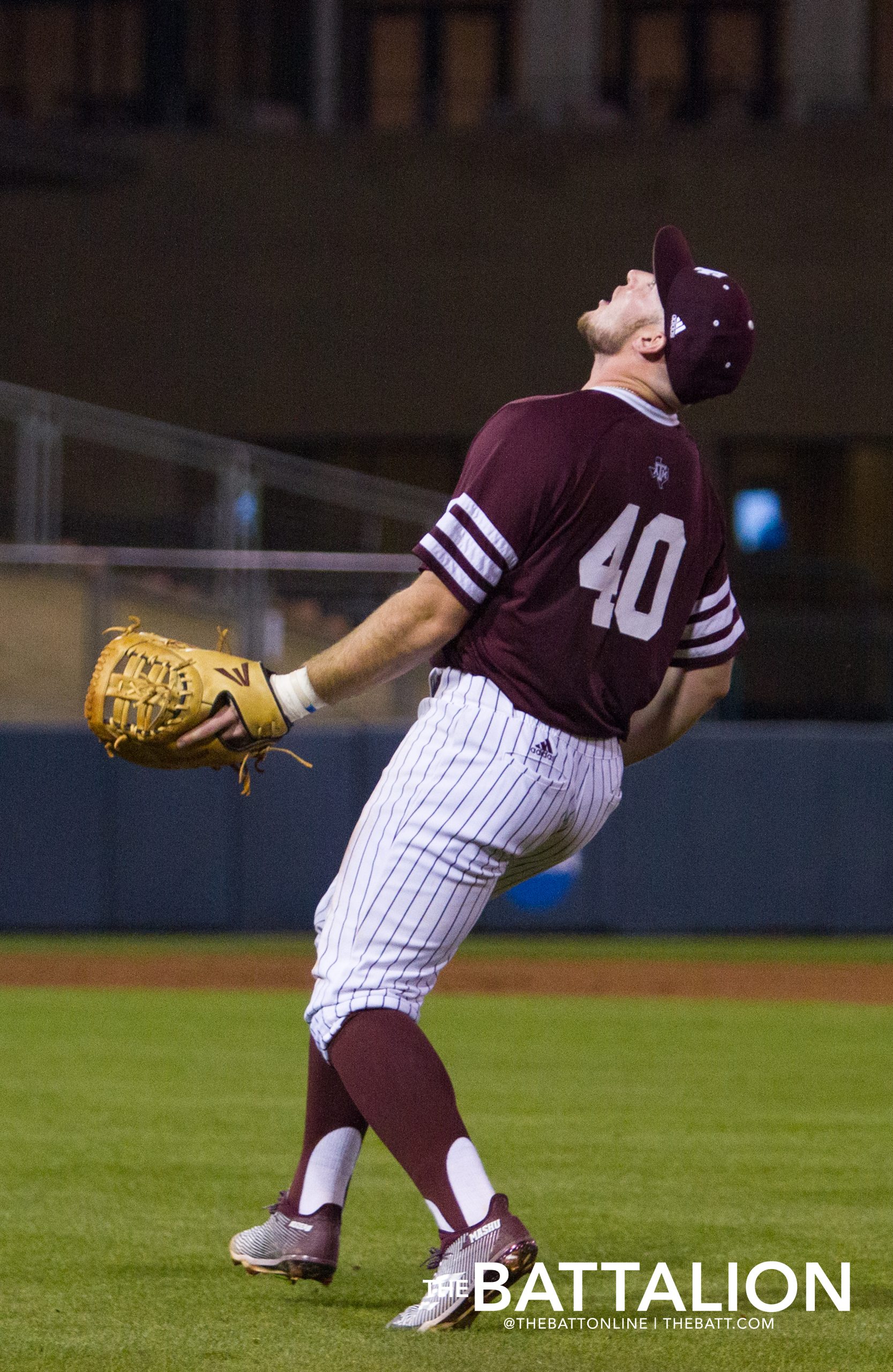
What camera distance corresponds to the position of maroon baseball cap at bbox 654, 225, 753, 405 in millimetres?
3395

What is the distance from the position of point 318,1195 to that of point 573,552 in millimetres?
1249

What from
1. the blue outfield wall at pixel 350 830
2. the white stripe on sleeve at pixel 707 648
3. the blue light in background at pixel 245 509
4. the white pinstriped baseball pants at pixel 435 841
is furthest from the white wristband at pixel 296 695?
the blue light in background at pixel 245 509

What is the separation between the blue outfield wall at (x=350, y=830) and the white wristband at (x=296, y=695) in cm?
950

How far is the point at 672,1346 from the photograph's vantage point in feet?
11.1

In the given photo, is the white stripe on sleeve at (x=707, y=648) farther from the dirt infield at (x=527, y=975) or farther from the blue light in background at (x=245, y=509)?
the blue light in background at (x=245, y=509)

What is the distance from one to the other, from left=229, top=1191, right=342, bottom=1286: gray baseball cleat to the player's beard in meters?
1.62

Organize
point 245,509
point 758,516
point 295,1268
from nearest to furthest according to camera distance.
A: point 295,1268
point 245,509
point 758,516

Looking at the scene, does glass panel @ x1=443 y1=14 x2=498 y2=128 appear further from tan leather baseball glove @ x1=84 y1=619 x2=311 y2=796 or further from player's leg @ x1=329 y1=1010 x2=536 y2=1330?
player's leg @ x1=329 y1=1010 x2=536 y2=1330

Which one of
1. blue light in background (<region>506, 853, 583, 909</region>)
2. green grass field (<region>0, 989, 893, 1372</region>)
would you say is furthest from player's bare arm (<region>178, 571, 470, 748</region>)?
blue light in background (<region>506, 853, 583, 909</region>)

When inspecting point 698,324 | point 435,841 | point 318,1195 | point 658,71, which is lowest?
point 318,1195

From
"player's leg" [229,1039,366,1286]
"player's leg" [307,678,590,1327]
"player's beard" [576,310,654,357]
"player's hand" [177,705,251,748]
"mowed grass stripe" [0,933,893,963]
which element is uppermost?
"player's beard" [576,310,654,357]

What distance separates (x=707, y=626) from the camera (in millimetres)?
3664

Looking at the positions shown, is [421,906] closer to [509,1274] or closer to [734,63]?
[509,1274]

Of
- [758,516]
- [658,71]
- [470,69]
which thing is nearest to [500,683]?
[758,516]
